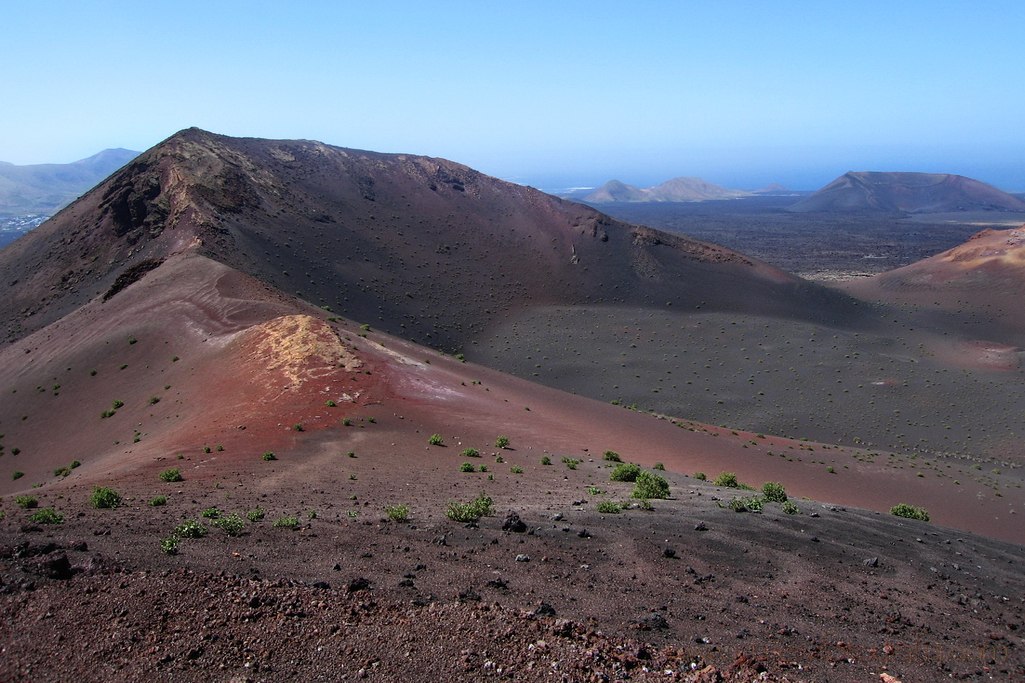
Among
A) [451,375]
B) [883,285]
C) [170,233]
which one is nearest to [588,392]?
[451,375]

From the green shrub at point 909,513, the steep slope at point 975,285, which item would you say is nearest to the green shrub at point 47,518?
the green shrub at point 909,513

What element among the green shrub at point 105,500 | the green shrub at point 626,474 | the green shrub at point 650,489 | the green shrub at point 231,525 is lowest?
the green shrub at point 626,474

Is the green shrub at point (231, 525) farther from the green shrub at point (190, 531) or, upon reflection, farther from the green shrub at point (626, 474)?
the green shrub at point (626, 474)

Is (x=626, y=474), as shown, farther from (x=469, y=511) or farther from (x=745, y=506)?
(x=469, y=511)

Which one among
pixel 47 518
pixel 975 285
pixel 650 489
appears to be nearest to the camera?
pixel 47 518

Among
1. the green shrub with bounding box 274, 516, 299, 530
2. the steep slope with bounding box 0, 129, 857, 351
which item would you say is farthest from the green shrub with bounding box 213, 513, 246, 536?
the steep slope with bounding box 0, 129, 857, 351

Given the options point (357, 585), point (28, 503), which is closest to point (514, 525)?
point (357, 585)
